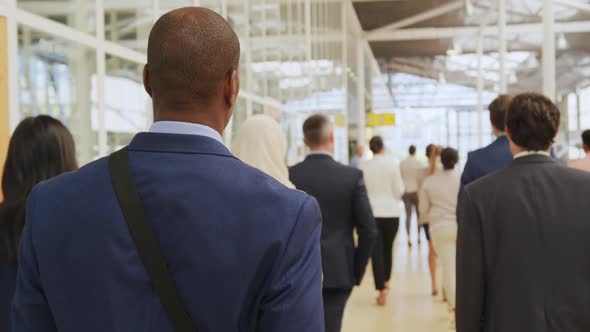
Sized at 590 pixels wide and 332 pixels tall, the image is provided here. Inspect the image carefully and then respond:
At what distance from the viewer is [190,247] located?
136 cm

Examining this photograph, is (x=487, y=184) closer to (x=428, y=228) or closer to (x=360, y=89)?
(x=428, y=228)

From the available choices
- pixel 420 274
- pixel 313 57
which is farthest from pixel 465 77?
pixel 420 274

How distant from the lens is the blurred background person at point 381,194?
29.2 feet

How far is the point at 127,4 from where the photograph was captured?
6.03 meters

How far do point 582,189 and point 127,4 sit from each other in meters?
4.10

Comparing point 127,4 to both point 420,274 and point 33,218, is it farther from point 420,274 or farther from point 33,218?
point 420,274

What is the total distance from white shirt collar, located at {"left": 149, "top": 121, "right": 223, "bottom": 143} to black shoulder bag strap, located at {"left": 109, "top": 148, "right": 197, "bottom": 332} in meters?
0.11

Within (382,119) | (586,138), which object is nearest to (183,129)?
(586,138)

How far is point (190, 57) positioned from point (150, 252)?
1.17 ft

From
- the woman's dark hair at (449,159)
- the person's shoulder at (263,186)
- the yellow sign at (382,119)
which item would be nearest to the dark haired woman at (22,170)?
the person's shoulder at (263,186)

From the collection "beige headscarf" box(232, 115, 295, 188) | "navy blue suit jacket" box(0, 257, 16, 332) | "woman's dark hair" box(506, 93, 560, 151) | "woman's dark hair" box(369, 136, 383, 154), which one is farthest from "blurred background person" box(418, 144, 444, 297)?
"navy blue suit jacket" box(0, 257, 16, 332)

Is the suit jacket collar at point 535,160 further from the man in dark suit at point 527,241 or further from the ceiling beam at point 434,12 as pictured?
the ceiling beam at point 434,12

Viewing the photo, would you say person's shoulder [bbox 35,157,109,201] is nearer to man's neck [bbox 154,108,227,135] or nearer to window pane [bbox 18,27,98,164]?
man's neck [bbox 154,108,227,135]

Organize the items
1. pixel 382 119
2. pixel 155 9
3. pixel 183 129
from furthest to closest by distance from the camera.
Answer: pixel 382 119 < pixel 155 9 < pixel 183 129
